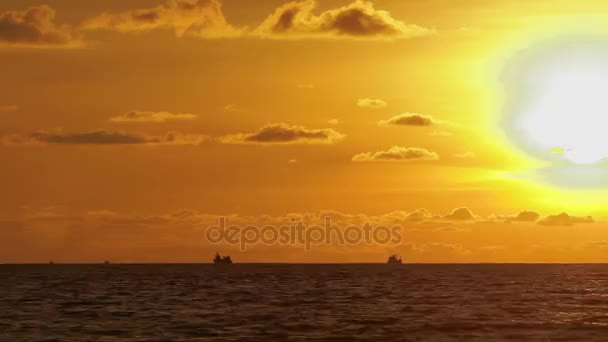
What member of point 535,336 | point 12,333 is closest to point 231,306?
point 12,333

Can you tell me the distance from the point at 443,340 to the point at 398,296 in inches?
2631

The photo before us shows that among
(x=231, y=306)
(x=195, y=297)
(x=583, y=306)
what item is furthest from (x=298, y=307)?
(x=583, y=306)

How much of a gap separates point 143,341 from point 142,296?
Result: 6820cm

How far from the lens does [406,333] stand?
8469 cm

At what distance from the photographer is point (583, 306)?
123 meters

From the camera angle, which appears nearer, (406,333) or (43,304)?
(406,333)

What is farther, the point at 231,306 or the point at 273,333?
the point at 231,306

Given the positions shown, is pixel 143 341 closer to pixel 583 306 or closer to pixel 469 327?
pixel 469 327

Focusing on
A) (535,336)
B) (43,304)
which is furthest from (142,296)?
(535,336)

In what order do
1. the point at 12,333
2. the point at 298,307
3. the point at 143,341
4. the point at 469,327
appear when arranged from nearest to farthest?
the point at 143,341 → the point at 12,333 → the point at 469,327 → the point at 298,307

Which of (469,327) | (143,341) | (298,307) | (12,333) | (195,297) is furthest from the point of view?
(195,297)

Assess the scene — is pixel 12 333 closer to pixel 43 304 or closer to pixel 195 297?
pixel 43 304

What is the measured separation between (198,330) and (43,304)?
44582mm

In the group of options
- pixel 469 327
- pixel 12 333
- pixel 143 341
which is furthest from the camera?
pixel 469 327
